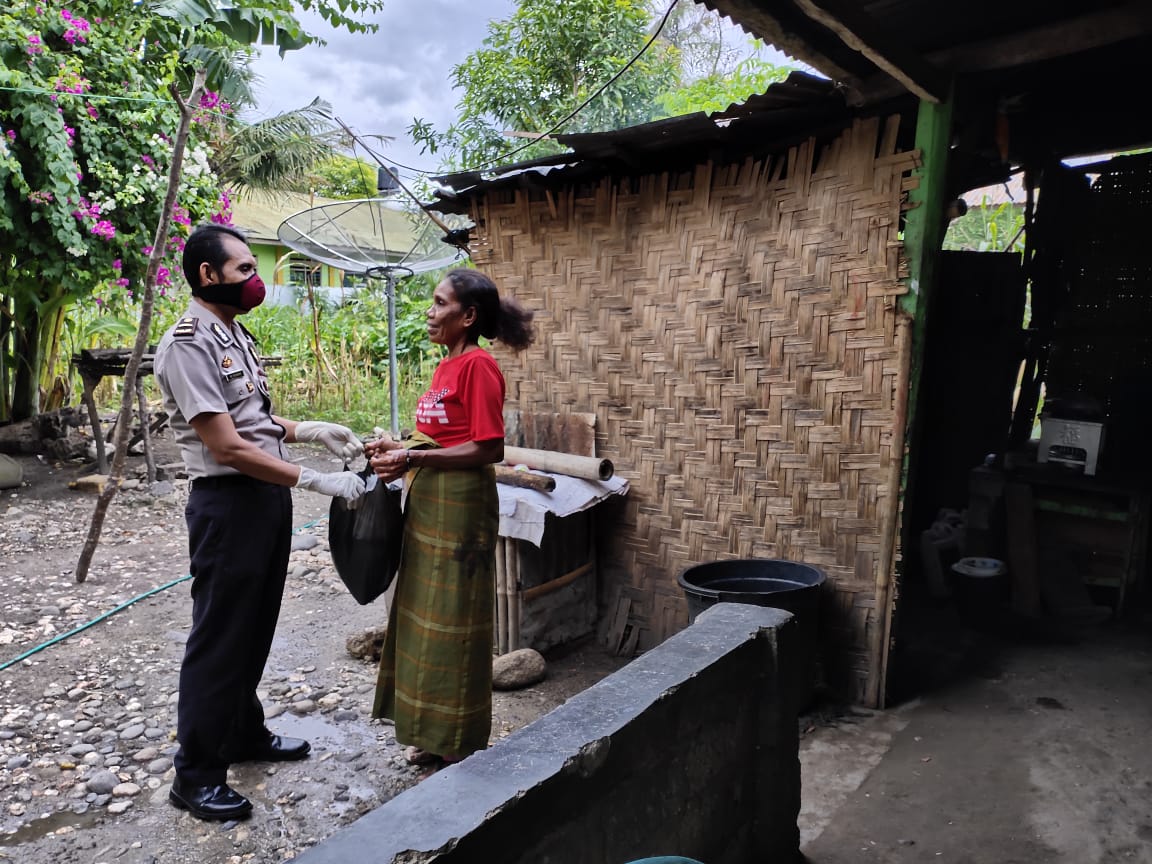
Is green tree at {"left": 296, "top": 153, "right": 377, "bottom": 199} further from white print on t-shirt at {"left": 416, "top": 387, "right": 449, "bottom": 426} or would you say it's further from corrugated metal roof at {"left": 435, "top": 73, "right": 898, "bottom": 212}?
white print on t-shirt at {"left": 416, "top": 387, "right": 449, "bottom": 426}

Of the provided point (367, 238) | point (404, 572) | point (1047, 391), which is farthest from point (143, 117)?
point (1047, 391)

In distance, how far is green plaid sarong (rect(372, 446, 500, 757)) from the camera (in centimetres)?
302

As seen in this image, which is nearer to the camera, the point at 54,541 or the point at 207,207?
the point at 54,541

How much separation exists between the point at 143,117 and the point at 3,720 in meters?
5.98

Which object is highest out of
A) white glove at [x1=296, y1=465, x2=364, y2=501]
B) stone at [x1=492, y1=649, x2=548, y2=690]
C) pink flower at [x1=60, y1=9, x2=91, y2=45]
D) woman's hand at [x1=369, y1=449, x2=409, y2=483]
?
pink flower at [x1=60, y1=9, x2=91, y2=45]

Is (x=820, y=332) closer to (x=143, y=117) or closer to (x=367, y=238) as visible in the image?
(x=367, y=238)

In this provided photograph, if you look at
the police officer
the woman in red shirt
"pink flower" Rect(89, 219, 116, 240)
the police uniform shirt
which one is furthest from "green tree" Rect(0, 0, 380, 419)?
the woman in red shirt

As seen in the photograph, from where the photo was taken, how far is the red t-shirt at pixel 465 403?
9.66 ft

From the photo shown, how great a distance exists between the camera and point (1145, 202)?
18.2 feet

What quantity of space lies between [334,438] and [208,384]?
692 millimetres

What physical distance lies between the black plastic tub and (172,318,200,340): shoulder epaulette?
2295 millimetres

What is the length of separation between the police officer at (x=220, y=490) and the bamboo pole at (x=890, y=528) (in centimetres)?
230

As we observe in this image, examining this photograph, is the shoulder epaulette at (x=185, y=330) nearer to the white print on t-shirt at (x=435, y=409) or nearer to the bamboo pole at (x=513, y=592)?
the white print on t-shirt at (x=435, y=409)

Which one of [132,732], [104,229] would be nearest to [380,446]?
[132,732]
